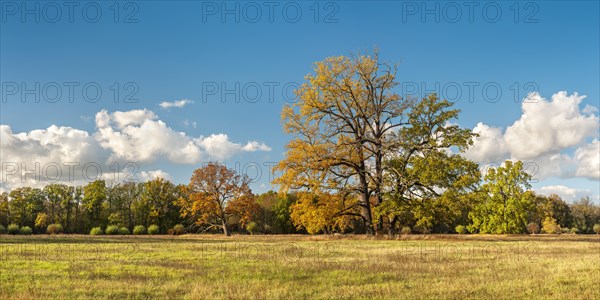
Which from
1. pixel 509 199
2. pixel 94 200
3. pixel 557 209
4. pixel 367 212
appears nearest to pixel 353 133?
pixel 367 212

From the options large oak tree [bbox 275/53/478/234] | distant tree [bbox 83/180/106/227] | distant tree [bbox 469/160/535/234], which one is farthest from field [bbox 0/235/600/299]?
distant tree [bbox 83/180/106/227]

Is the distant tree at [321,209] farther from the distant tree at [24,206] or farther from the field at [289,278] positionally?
the distant tree at [24,206]

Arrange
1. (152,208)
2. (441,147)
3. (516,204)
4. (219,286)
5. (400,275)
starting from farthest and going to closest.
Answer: (152,208) → (516,204) → (441,147) → (400,275) → (219,286)

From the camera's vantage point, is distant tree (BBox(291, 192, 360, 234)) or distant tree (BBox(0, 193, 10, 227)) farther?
distant tree (BBox(0, 193, 10, 227))

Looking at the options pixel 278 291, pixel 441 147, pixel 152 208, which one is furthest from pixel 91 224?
pixel 278 291

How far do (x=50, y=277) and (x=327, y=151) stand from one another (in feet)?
89.1

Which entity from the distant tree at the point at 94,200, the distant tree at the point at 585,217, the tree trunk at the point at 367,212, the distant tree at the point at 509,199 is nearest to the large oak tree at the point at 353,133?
the tree trunk at the point at 367,212

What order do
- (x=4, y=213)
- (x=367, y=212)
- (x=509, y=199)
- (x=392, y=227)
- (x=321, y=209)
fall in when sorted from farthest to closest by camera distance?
1. (x=4, y=213)
2. (x=509, y=199)
3. (x=367, y=212)
4. (x=392, y=227)
5. (x=321, y=209)

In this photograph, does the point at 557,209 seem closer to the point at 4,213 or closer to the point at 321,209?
the point at 321,209

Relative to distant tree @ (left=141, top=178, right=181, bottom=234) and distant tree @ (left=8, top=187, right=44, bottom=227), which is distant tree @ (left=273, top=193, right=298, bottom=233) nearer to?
distant tree @ (left=141, top=178, right=181, bottom=234)

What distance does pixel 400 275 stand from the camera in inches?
624

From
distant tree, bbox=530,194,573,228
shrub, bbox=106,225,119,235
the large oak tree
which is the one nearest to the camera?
the large oak tree

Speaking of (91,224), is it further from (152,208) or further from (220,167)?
(220,167)

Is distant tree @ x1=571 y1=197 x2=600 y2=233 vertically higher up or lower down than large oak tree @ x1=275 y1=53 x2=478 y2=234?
lower down
